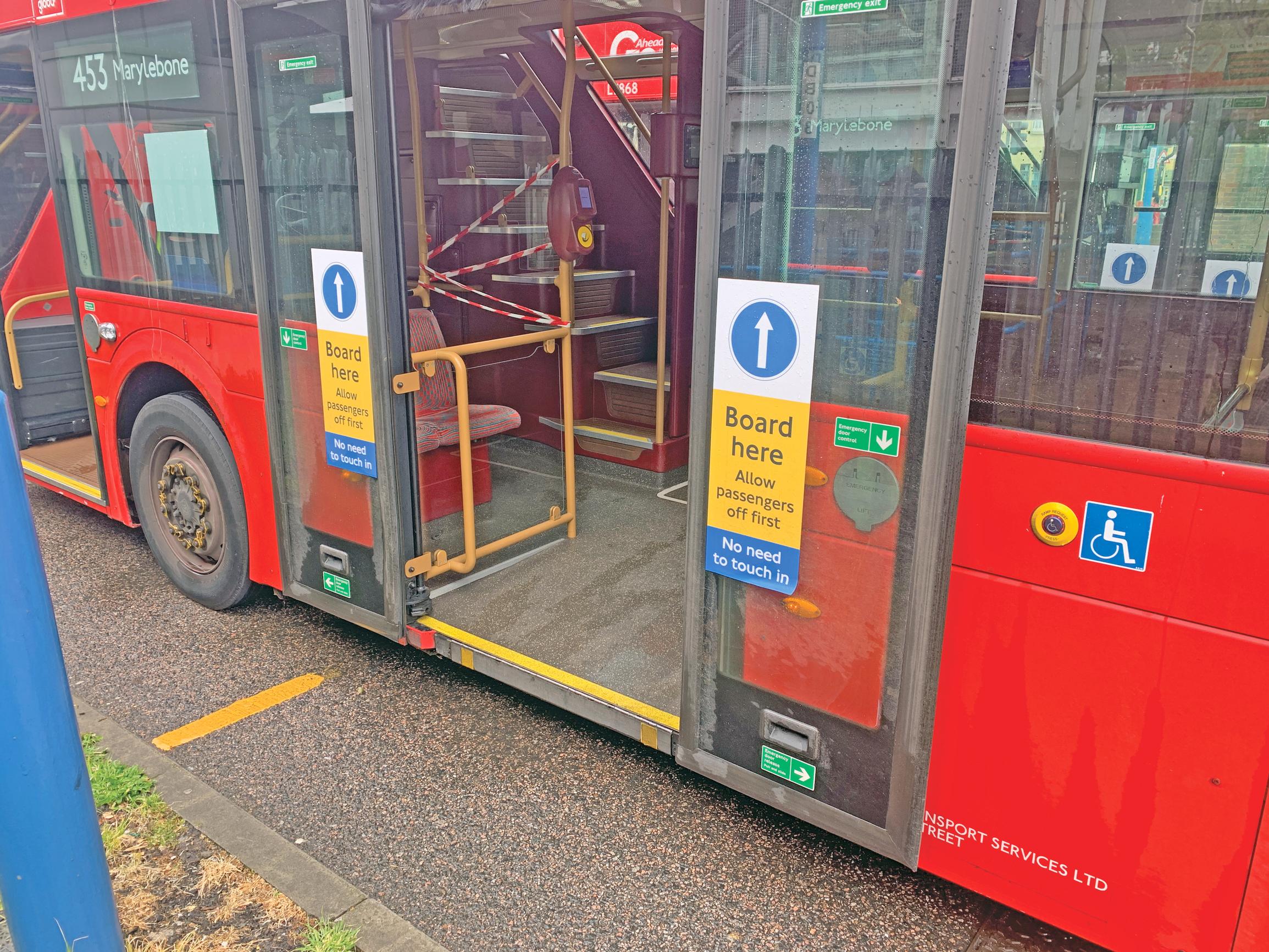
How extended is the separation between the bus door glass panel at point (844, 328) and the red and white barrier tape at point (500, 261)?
3.65 m

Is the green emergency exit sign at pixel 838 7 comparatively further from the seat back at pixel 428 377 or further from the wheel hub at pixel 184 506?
the wheel hub at pixel 184 506

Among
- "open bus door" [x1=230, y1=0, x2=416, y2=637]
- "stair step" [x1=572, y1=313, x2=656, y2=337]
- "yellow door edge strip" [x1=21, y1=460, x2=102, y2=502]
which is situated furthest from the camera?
"stair step" [x1=572, y1=313, x2=656, y2=337]

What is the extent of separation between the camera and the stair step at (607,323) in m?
5.47

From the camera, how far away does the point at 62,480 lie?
5.00 meters

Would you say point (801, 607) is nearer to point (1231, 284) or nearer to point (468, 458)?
point (1231, 284)

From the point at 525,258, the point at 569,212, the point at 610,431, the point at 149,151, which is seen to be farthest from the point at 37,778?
the point at 525,258

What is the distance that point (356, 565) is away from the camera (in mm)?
3469

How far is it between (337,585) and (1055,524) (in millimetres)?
2622

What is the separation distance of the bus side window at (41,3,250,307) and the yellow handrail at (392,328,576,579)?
81 cm

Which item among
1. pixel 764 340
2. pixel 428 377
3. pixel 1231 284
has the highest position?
pixel 1231 284

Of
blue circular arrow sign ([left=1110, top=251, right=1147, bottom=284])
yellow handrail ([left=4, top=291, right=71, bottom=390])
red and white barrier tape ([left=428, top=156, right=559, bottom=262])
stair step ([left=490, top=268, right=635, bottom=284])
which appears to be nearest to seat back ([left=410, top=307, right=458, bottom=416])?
stair step ([left=490, top=268, right=635, bottom=284])

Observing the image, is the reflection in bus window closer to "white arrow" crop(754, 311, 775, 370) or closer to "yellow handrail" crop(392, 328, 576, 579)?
"white arrow" crop(754, 311, 775, 370)

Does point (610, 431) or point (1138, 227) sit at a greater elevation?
point (1138, 227)

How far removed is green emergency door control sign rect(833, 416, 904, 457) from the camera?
206 centimetres
